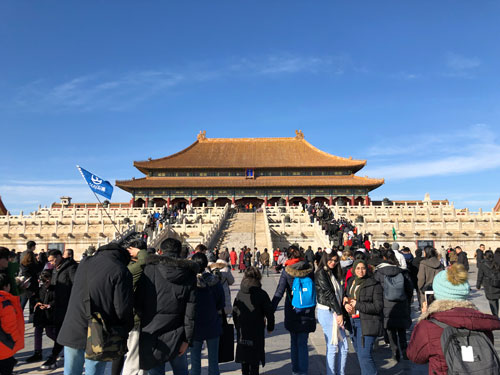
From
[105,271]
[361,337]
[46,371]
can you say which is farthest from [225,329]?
[46,371]

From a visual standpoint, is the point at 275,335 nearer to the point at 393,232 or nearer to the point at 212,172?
the point at 393,232

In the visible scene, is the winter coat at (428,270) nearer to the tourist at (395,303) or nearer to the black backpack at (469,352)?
the tourist at (395,303)

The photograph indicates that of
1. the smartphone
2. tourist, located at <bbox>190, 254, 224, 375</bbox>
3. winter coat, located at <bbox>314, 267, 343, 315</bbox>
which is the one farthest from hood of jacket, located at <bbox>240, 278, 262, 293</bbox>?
the smartphone

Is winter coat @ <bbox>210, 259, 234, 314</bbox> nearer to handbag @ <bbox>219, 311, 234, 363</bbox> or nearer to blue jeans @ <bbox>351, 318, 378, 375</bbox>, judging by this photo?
handbag @ <bbox>219, 311, 234, 363</bbox>

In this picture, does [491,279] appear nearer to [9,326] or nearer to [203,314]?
[203,314]

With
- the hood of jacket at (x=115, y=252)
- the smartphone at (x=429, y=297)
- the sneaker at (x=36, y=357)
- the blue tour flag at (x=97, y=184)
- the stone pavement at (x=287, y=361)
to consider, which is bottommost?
the stone pavement at (x=287, y=361)

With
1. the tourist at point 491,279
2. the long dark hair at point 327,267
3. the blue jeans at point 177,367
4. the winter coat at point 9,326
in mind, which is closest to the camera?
the winter coat at point 9,326

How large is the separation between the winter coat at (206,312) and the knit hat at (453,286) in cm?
239

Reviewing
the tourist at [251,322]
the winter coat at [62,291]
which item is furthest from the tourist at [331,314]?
the winter coat at [62,291]

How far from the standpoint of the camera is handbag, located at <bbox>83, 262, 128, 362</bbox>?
3342 mm

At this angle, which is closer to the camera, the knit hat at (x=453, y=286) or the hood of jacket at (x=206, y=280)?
the knit hat at (x=453, y=286)

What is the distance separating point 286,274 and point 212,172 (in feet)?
133

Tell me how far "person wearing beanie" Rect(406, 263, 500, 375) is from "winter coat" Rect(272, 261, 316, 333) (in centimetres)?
202

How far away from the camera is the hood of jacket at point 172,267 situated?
365 cm
